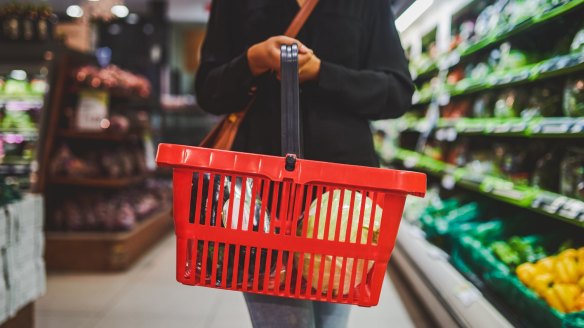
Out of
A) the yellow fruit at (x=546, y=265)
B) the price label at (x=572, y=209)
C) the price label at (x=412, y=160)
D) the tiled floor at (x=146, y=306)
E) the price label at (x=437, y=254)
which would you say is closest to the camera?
the price label at (x=572, y=209)

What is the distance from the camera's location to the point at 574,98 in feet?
7.14

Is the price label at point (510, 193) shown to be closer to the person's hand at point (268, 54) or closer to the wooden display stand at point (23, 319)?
the person's hand at point (268, 54)

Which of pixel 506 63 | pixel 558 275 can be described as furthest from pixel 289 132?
pixel 506 63

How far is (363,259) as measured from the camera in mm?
835

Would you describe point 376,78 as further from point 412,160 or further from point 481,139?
point 412,160

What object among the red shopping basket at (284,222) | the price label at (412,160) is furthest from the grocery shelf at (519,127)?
the red shopping basket at (284,222)

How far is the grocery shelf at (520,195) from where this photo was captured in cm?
189

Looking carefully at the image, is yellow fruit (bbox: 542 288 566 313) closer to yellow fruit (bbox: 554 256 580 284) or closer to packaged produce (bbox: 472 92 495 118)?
yellow fruit (bbox: 554 256 580 284)

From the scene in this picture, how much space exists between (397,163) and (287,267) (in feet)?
17.9

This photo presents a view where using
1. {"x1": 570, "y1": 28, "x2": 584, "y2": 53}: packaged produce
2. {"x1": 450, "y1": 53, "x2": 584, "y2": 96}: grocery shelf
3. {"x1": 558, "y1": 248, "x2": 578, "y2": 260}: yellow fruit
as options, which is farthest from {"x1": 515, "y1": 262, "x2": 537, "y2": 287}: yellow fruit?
{"x1": 570, "y1": 28, "x2": 584, "y2": 53}: packaged produce

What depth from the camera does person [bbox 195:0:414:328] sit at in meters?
1.12

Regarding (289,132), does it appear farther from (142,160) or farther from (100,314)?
(142,160)

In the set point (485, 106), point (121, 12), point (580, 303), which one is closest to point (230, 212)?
point (580, 303)

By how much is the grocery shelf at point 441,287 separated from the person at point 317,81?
1126mm
